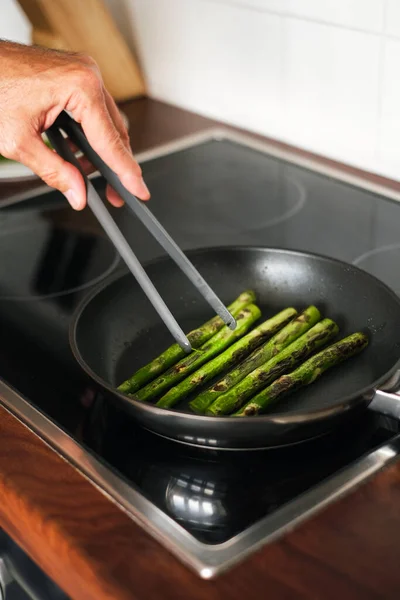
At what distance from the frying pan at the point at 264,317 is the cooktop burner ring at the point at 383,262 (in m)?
0.11

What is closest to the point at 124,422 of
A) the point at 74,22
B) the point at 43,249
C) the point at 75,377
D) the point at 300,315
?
the point at 75,377

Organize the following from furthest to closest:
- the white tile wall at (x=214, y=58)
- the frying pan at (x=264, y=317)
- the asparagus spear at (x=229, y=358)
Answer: the white tile wall at (x=214, y=58) < the asparagus spear at (x=229, y=358) < the frying pan at (x=264, y=317)

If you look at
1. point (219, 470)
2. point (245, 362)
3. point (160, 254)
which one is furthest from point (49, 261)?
point (219, 470)

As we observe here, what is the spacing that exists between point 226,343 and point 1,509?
29 centimetres

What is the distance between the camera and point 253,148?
1.39m

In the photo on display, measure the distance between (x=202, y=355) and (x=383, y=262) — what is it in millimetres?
320

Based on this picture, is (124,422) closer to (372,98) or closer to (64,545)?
(64,545)

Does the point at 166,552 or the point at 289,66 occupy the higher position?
the point at 289,66

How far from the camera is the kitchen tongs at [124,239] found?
81 cm

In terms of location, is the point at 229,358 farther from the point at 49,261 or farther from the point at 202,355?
the point at 49,261

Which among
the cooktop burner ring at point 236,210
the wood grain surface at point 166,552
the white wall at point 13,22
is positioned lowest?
the cooktop burner ring at point 236,210

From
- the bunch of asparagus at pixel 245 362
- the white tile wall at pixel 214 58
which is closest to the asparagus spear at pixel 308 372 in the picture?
the bunch of asparagus at pixel 245 362

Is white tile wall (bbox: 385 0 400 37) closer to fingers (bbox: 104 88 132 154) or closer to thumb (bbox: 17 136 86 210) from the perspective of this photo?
fingers (bbox: 104 88 132 154)

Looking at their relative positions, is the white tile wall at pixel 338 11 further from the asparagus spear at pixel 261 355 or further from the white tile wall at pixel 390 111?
the asparagus spear at pixel 261 355
